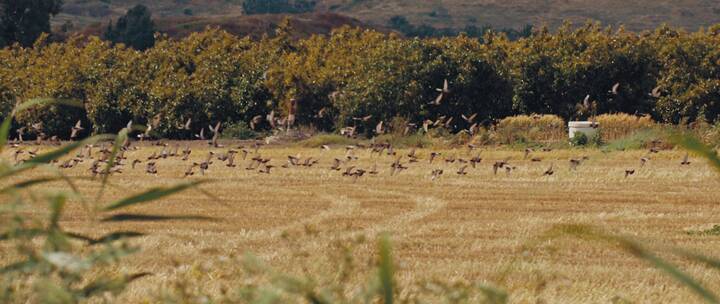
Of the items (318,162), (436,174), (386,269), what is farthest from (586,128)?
(386,269)

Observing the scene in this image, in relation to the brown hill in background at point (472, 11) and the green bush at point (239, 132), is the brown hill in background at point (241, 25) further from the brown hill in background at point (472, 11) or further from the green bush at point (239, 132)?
the green bush at point (239, 132)

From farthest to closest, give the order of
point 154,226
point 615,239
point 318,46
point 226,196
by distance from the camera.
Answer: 1. point 318,46
2. point 226,196
3. point 154,226
4. point 615,239

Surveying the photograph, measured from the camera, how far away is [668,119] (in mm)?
48344

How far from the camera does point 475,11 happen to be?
578 ft

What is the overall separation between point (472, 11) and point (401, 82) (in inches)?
5042

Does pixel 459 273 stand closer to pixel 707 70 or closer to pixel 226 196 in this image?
pixel 226 196

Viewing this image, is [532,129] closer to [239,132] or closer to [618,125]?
[618,125]

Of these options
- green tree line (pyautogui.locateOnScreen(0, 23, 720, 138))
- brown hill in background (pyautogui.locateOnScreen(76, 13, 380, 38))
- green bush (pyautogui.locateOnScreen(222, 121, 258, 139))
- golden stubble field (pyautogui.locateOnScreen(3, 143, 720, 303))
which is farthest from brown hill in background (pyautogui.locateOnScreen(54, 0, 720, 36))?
golden stubble field (pyautogui.locateOnScreen(3, 143, 720, 303))

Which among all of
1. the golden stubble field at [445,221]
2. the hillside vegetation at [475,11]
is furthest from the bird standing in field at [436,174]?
the hillside vegetation at [475,11]

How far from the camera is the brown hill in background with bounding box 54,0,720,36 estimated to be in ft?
521

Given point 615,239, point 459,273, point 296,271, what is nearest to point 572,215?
point 459,273

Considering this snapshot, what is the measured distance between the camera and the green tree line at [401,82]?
162 ft

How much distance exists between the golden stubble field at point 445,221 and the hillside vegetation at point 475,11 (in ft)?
406

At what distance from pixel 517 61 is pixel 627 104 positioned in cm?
464
